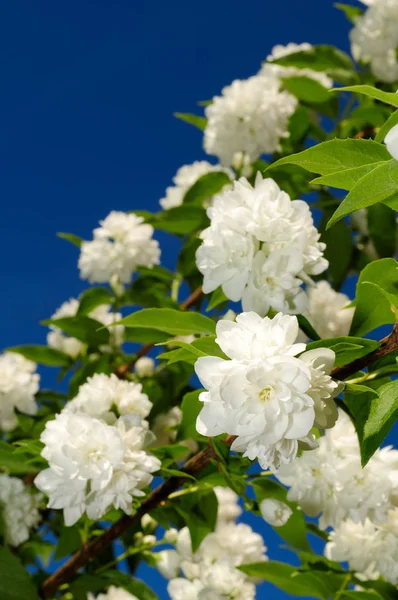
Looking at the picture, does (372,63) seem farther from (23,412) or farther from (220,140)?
(23,412)

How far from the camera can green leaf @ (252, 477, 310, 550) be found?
1100 mm

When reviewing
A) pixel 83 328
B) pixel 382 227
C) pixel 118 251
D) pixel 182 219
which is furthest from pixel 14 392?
pixel 382 227

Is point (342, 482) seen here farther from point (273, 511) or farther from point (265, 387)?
point (265, 387)

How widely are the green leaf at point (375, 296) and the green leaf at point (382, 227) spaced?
860 mm

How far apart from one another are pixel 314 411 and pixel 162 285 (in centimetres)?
118

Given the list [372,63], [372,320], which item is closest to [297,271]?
[372,320]

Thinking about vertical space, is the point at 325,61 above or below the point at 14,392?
above

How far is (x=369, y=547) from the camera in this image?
1.25m

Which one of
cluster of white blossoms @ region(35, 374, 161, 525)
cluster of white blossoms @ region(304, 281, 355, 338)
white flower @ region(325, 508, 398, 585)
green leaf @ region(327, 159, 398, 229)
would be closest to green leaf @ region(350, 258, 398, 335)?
green leaf @ region(327, 159, 398, 229)

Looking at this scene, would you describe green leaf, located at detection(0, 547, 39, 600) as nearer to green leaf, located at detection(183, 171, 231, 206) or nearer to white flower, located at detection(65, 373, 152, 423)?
white flower, located at detection(65, 373, 152, 423)

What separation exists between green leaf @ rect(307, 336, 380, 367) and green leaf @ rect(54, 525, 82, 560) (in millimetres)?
840

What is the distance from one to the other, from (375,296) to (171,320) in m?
0.22

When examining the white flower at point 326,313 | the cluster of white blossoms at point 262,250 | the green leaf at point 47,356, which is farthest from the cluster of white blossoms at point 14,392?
the cluster of white blossoms at point 262,250

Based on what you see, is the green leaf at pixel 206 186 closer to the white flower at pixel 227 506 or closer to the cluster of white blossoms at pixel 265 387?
the white flower at pixel 227 506
